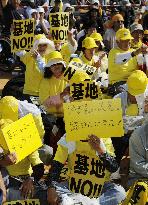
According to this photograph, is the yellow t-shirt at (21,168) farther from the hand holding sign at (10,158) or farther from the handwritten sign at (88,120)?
the handwritten sign at (88,120)

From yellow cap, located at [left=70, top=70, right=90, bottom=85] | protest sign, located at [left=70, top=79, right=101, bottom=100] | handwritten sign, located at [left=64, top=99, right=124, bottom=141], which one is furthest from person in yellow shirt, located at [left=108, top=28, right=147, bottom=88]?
handwritten sign, located at [left=64, top=99, right=124, bottom=141]

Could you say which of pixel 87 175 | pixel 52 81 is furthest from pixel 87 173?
pixel 52 81

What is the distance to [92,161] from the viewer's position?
17.3 ft

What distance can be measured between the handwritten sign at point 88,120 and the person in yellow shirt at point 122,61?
3.08 meters

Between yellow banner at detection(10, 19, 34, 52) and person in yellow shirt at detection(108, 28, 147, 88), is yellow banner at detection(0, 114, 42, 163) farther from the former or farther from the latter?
yellow banner at detection(10, 19, 34, 52)

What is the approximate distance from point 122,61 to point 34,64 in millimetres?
1338

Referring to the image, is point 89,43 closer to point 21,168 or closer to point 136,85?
point 136,85

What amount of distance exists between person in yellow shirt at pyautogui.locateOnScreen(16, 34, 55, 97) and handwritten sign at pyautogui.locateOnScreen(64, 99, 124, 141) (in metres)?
2.91

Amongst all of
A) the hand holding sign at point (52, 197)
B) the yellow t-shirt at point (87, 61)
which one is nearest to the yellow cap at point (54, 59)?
the yellow t-shirt at point (87, 61)

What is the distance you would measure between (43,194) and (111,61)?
352 centimetres

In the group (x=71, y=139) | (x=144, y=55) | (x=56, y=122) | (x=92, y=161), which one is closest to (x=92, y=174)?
(x=92, y=161)

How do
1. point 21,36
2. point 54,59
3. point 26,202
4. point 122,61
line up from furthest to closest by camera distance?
point 21,36 → point 122,61 → point 54,59 → point 26,202

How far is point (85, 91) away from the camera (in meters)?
6.13

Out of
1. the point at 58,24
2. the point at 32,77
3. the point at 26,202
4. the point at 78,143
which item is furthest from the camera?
the point at 58,24
